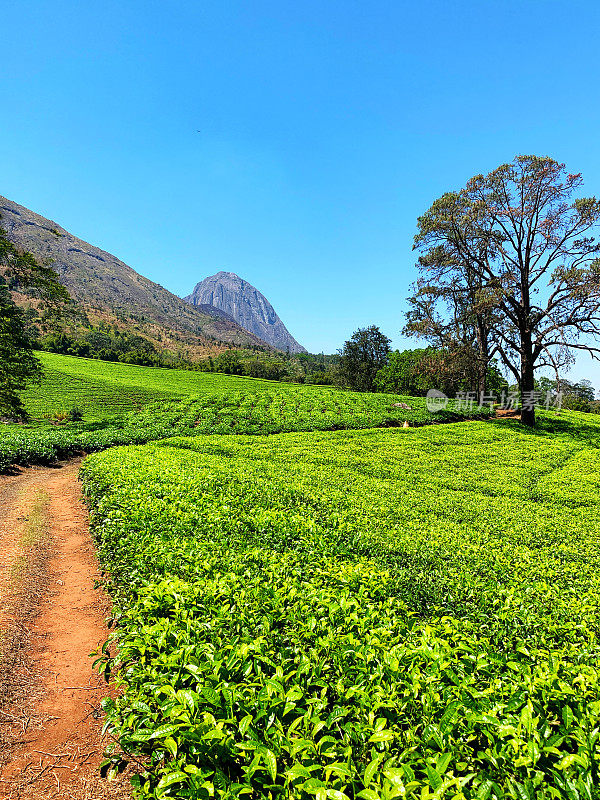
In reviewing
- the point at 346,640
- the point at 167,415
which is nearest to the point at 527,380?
the point at 346,640

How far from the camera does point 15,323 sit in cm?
2159

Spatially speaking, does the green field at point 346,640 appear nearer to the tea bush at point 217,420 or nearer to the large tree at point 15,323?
the tea bush at point 217,420

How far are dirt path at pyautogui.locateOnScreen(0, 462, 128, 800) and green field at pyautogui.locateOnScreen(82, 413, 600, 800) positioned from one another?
1.91ft

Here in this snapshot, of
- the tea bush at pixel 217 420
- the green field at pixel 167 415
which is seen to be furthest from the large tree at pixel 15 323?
the tea bush at pixel 217 420

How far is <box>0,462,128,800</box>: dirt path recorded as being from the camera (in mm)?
3010

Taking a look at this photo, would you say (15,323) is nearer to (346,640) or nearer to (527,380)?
(346,640)

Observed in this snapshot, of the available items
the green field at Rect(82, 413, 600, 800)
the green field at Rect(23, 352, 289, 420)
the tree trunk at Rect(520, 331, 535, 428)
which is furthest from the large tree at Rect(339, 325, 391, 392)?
the green field at Rect(82, 413, 600, 800)

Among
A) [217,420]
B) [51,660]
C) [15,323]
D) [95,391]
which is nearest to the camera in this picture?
[51,660]

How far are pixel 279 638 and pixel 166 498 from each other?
4738 millimetres

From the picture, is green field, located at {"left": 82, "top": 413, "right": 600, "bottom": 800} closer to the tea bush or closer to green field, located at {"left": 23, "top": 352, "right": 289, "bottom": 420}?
the tea bush

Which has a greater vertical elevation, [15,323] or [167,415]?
[15,323]

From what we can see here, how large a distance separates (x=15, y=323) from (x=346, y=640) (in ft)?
85.9

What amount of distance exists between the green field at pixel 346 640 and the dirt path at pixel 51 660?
1.91 ft

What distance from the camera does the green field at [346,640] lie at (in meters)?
2.13
